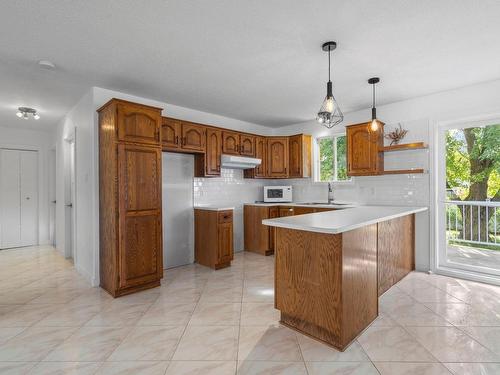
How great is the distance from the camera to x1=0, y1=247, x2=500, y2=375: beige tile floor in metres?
1.83

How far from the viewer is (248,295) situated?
304 cm

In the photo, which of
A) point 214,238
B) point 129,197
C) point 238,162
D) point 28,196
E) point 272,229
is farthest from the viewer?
point 28,196

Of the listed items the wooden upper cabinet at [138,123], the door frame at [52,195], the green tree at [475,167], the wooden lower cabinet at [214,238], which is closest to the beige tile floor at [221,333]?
the wooden lower cabinet at [214,238]

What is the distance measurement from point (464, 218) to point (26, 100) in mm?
6405

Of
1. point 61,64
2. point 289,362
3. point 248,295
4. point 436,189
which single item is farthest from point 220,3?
point 436,189

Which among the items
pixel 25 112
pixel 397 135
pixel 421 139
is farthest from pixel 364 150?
pixel 25 112

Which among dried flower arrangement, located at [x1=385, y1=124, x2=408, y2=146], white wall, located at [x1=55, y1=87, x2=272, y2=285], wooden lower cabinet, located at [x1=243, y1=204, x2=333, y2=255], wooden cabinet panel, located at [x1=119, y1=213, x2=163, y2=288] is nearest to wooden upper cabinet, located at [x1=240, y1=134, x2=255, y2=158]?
white wall, located at [x1=55, y1=87, x2=272, y2=285]

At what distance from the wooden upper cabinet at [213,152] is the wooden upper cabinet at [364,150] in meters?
2.08

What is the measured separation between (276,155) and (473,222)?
320 centimetres

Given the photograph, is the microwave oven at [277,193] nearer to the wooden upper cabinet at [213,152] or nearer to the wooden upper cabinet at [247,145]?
the wooden upper cabinet at [247,145]

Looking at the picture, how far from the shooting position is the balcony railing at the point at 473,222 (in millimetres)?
3617

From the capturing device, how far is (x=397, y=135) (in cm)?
406

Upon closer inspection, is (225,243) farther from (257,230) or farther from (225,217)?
(257,230)

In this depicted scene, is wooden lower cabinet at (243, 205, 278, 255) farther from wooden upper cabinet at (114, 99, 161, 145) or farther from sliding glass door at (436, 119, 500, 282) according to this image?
sliding glass door at (436, 119, 500, 282)
